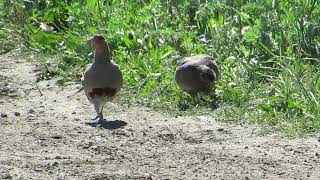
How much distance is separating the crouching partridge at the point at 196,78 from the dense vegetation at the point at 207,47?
0.31ft

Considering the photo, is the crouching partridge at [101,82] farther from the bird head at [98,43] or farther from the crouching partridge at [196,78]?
the crouching partridge at [196,78]

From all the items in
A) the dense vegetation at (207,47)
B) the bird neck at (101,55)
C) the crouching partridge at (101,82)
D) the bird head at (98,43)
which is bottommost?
the dense vegetation at (207,47)

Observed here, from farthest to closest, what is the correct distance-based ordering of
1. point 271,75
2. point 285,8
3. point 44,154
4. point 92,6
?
point 92,6 → point 285,8 → point 271,75 → point 44,154

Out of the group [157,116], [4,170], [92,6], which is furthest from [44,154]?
[92,6]

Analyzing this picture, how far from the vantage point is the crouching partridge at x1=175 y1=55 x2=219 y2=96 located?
345 inches

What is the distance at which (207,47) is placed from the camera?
9812 millimetres

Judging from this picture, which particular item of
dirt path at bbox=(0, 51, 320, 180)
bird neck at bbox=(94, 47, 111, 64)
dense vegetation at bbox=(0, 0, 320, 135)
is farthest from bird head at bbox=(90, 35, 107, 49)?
dense vegetation at bbox=(0, 0, 320, 135)

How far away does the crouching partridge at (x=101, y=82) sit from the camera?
816 cm

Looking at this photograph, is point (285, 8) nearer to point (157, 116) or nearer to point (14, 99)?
point (157, 116)

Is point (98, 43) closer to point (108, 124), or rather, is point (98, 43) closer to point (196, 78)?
point (108, 124)

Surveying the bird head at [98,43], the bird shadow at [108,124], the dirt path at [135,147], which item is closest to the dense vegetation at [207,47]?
the dirt path at [135,147]

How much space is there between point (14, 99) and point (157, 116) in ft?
5.33

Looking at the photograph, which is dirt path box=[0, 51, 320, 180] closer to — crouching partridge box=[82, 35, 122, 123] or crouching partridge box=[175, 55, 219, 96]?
crouching partridge box=[82, 35, 122, 123]

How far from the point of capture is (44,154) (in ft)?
23.1
